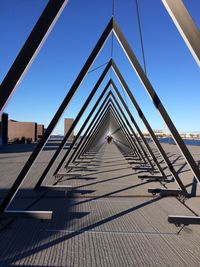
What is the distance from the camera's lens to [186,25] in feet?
12.2

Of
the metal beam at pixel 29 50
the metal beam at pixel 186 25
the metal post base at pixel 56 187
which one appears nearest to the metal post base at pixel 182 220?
the metal beam at pixel 186 25

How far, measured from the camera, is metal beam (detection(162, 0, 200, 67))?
12.0 ft

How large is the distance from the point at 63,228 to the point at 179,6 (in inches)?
142

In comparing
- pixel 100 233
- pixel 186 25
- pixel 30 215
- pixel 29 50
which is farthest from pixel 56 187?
pixel 186 25

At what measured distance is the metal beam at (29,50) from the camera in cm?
392

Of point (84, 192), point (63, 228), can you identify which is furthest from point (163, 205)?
point (63, 228)

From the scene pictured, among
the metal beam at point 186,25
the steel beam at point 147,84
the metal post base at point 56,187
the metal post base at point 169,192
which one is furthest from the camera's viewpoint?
the metal post base at point 56,187

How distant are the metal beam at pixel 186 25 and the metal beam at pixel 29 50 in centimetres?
134

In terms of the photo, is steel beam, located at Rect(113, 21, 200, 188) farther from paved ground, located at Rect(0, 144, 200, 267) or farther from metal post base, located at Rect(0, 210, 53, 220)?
metal post base, located at Rect(0, 210, 53, 220)

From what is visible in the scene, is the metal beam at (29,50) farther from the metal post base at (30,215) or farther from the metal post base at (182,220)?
the metal post base at (182,220)

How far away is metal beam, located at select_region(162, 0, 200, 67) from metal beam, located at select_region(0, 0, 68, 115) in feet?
4.41

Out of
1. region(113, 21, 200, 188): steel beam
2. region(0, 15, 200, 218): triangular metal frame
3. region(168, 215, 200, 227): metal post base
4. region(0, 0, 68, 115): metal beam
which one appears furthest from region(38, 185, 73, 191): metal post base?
region(0, 0, 68, 115): metal beam

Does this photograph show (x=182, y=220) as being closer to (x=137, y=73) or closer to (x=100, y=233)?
(x=100, y=233)

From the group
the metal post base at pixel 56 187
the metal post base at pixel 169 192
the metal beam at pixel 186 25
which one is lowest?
the metal post base at pixel 169 192
